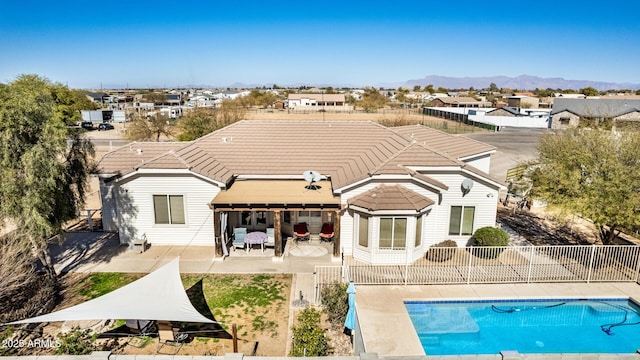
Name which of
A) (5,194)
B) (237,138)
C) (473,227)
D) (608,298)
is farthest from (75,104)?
(608,298)

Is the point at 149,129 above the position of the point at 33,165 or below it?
below

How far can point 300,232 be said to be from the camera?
19.4m

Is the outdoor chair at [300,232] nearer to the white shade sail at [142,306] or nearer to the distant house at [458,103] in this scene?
the white shade sail at [142,306]

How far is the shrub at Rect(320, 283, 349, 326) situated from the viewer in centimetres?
1316

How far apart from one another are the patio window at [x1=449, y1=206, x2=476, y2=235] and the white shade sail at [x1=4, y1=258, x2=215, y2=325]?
12.7m

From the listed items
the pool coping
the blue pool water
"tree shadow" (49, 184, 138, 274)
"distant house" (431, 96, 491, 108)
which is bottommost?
the blue pool water

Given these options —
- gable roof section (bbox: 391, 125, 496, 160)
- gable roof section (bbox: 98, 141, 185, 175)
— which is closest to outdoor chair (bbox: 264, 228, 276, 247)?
gable roof section (bbox: 98, 141, 185, 175)

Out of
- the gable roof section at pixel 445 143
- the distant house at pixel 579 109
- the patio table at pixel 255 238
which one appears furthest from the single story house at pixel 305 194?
the distant house at pixel 579 109

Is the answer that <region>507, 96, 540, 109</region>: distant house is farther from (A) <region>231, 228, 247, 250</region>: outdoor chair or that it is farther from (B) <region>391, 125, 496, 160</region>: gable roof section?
(A) <region>231, 228, 247, 250</region>: outdoor chair

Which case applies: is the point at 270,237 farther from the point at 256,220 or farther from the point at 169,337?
the point at 169,337

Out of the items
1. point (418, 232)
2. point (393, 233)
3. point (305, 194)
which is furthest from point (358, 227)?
point (305, 194)

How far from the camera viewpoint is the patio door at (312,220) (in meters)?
20.2

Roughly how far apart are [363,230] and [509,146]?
4437cm

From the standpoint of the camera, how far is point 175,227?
19094 mm
